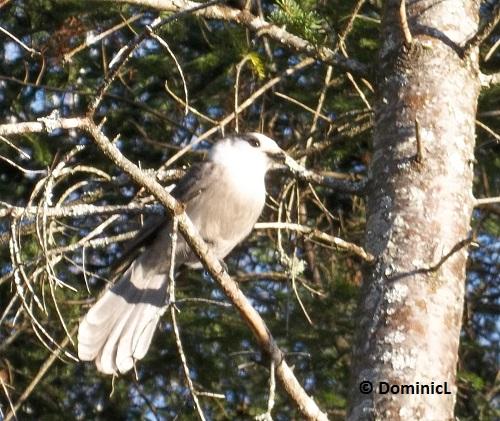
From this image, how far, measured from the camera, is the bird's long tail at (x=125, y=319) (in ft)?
14.0

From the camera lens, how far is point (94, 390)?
19.5 ft

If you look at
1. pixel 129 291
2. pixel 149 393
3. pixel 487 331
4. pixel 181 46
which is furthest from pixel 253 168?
pixel 487 331

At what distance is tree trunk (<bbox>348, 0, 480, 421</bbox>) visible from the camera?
3.22 meters

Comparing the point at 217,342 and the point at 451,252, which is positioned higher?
the point at 217,342

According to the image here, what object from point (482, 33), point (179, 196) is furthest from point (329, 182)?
point (179, 196)

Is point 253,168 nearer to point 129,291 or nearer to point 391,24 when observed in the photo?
point 129,291

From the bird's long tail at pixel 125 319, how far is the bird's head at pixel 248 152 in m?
0.56

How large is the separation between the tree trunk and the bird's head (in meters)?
1.14

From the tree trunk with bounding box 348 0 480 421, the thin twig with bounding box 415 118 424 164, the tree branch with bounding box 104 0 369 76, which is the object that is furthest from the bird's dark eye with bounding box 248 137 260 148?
the thin twig with bounding box 415 118 424 164

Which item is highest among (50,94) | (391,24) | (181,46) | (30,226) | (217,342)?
(181,46)

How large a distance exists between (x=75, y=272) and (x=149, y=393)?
773 millimetres

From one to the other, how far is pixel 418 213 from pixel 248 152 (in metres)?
1.60

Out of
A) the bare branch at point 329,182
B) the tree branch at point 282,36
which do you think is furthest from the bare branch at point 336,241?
the tree branch at point 282,36

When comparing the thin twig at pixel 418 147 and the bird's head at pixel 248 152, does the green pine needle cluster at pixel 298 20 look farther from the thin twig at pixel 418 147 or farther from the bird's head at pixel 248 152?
the bird's head at pixel 248 152
